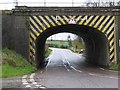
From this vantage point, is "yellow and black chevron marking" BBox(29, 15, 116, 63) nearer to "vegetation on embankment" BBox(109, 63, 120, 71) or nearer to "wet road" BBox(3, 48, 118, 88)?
"vegetation on embankment" BBox(109, 63, 120, 71)

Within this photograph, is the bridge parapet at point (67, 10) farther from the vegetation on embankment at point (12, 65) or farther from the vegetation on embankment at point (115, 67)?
the vegetation on embankment at point (115, 67)

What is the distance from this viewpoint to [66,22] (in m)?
28.1

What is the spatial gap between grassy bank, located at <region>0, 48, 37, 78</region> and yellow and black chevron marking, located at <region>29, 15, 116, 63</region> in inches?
102

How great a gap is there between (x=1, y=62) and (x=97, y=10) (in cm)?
1011

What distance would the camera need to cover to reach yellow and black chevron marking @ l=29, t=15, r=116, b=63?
91.7 feet

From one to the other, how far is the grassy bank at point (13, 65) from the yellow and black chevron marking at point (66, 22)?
2580 mm

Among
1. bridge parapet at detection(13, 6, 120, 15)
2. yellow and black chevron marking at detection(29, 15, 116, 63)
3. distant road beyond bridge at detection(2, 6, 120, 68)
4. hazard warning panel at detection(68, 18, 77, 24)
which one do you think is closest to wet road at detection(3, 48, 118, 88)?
distant road beyond bridge at detection(2, 6, 120, 68)

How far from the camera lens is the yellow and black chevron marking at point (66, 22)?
91.7 ft

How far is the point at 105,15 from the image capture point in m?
28.1

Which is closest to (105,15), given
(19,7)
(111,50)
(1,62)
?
(111,50)

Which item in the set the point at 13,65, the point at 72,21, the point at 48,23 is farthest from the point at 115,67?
the point at 13,65

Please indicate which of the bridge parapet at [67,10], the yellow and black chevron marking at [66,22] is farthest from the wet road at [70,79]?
the bridge parapet at [67,10]

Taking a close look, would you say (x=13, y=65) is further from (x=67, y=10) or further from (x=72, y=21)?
(x=67, y=10)

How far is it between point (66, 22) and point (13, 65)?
712cm
